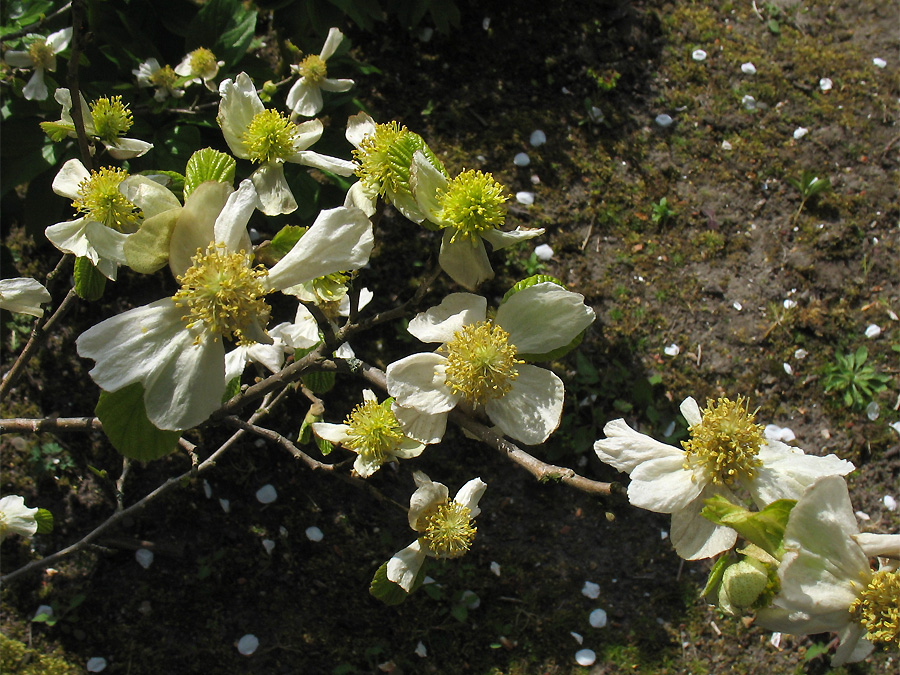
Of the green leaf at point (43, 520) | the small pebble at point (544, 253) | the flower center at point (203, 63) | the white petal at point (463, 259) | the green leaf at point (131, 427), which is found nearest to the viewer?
the green leaf at point (131, 427)

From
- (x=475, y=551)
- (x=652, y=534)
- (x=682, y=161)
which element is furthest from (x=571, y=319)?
A: (x=682, y=161)

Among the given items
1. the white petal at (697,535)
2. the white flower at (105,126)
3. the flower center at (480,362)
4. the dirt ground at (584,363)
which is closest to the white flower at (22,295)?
the white flower at (105,126)

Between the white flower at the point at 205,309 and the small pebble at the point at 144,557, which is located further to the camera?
the small pebble at the point at 144,557

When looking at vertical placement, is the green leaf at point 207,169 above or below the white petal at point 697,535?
above

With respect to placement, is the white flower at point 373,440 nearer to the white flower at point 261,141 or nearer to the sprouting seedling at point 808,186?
the white flower at point 261,141

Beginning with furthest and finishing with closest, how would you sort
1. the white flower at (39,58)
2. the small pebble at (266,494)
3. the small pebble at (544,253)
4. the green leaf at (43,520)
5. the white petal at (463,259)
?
the small pebble at (544,253) → the small pebble at (266,494) → the white flower at (39,58) → the green leaf at (43,520) → the white petal at (463,259)

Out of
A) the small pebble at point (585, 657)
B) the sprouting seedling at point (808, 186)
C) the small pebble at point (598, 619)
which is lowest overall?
the small pebble at point (585, 657)

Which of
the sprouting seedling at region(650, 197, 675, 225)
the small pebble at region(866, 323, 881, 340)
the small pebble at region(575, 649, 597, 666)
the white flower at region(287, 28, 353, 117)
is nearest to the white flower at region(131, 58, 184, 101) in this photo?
the white flower at region(287, 28, 353, 117)
